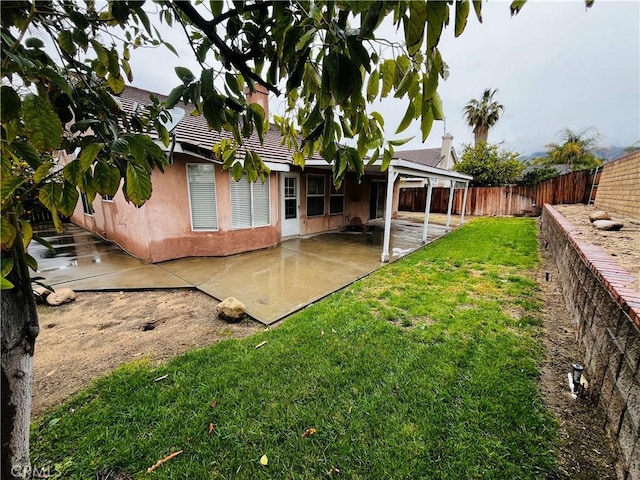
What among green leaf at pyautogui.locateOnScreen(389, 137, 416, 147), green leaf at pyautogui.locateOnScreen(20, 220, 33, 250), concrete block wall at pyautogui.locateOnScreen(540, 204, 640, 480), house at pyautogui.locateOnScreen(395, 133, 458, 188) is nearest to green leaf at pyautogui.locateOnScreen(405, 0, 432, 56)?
green leaf at pyautogui.locateOnScreen(389, 137, 416, 147)

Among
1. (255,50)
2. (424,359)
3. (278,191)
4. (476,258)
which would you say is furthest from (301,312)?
(278,191)

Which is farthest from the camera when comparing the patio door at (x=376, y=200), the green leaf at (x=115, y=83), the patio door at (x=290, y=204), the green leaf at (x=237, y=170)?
the patio door at (x=376, y=200)

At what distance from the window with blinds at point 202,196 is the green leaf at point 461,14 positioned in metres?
6.87

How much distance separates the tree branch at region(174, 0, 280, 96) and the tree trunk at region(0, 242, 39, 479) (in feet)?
3.57

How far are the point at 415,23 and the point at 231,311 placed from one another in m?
3.89

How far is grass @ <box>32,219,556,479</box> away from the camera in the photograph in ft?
6.19

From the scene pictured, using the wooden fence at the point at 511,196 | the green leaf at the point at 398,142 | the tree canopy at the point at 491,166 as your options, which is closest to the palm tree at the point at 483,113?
the tree canopy at the point at 491,166

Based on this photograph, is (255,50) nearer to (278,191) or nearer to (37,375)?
(37,375)

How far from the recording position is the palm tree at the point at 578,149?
85.8ft

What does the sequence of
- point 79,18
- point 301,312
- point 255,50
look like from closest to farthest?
point 79,18, point 255,50, point 301,312

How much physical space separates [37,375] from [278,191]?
6.94 metres

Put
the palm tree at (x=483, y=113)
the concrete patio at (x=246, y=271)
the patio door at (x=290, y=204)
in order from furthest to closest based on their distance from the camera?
the palm tree at (x=483, y=113) → the patio door at (x=290, y=204) → the concrete patio at (x=246, y=271)

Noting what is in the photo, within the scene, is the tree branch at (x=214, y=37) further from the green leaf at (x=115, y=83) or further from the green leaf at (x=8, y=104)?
the green leaf at (x=8, y=104)

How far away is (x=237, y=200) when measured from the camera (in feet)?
23.8
